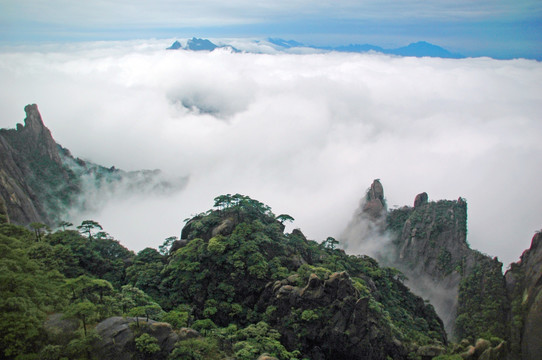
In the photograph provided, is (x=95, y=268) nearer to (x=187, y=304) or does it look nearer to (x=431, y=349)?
(x=187, y=304)

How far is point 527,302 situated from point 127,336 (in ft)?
172

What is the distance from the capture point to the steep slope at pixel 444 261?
202ft

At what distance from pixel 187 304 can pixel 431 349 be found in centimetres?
2713

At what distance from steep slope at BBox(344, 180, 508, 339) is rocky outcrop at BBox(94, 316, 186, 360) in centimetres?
4856

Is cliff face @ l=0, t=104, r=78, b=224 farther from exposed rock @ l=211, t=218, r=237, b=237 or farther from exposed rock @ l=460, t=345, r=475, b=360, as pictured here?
exposed rock @ l=460, t=345, r=475, b=360

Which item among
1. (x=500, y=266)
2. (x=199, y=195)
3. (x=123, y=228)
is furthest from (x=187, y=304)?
(x=199, y=195)

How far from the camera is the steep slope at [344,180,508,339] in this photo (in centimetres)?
6169

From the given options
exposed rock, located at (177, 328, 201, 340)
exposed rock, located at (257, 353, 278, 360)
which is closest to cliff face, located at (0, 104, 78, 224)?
exposed rock, located at (177, 328, 201, 340)

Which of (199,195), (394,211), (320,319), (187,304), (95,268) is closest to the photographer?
(320,319)

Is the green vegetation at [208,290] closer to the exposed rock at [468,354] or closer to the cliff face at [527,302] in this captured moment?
the exposed rock at [468,354]

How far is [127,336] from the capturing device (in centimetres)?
Result: 2762

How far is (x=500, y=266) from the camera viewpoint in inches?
2665

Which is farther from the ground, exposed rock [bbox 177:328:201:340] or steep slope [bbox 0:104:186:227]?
steep slope [bbox 0:104:186:227]

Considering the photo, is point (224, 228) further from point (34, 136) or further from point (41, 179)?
point (34, 136)
